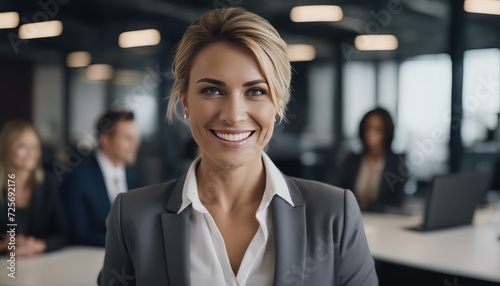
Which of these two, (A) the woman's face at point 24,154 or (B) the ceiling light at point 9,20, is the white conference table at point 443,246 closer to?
(A) the woman's face at point 24,154

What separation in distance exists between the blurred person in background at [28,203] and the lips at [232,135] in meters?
1.57

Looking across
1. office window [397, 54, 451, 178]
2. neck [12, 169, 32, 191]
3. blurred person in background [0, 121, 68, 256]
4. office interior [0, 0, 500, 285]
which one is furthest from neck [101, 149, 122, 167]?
office window [397, 54, 451, 178]

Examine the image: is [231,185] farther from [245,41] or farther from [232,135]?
[245,41]

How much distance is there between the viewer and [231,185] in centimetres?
141

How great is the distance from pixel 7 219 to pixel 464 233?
2.40 metres

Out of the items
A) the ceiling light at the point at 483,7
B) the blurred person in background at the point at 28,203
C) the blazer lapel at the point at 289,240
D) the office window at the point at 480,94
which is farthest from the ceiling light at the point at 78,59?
the ceiling light at the point at 483,7

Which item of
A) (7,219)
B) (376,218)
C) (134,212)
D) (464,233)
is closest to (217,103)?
(134,212)

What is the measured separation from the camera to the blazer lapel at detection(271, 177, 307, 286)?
4.15 feet

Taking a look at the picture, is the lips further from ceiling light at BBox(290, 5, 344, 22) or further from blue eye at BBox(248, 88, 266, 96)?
ceiling light at BBox(290, 5, 344, 22)

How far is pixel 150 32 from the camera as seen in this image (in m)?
4.96

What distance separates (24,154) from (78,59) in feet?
5.33

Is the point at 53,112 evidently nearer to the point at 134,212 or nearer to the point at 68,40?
the point at 68,40

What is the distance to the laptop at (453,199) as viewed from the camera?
2.73 m

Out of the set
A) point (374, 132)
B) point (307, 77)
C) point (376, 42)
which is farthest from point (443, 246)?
point (376, 42)
